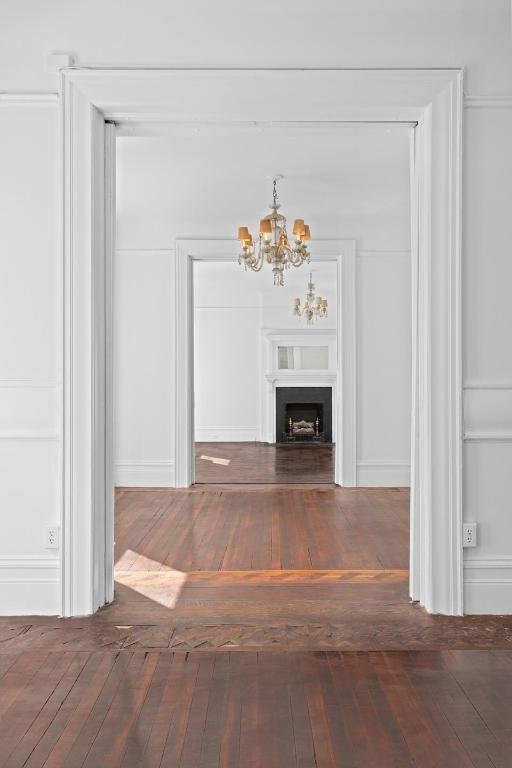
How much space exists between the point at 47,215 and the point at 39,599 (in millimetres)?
1913

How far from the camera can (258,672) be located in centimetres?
270

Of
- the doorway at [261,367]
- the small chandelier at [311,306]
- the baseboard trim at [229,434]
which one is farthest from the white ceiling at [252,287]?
the baseboard trim at [229,434]

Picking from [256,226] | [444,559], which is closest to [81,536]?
[444,559]

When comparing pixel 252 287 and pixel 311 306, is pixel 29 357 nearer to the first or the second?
pixel 311 306

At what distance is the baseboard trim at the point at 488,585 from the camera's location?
338cm

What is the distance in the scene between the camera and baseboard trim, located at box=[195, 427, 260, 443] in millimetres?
12570

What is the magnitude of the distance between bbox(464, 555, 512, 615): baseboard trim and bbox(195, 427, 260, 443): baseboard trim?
924 centimetres

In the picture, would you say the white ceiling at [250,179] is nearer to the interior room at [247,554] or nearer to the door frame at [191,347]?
the door frame at [191,347]

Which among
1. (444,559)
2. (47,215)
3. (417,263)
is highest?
(47,215)

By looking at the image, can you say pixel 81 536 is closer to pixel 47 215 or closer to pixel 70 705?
pixel 70 705

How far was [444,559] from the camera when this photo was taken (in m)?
3.37

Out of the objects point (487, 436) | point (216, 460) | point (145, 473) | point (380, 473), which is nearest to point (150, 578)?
point (487, 436)

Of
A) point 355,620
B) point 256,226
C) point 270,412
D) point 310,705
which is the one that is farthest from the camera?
point 270,412

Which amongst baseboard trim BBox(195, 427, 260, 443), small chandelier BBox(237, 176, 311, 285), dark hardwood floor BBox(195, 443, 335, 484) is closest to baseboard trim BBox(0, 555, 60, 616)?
small chandelier BBox(237, 176, 311, 285)
